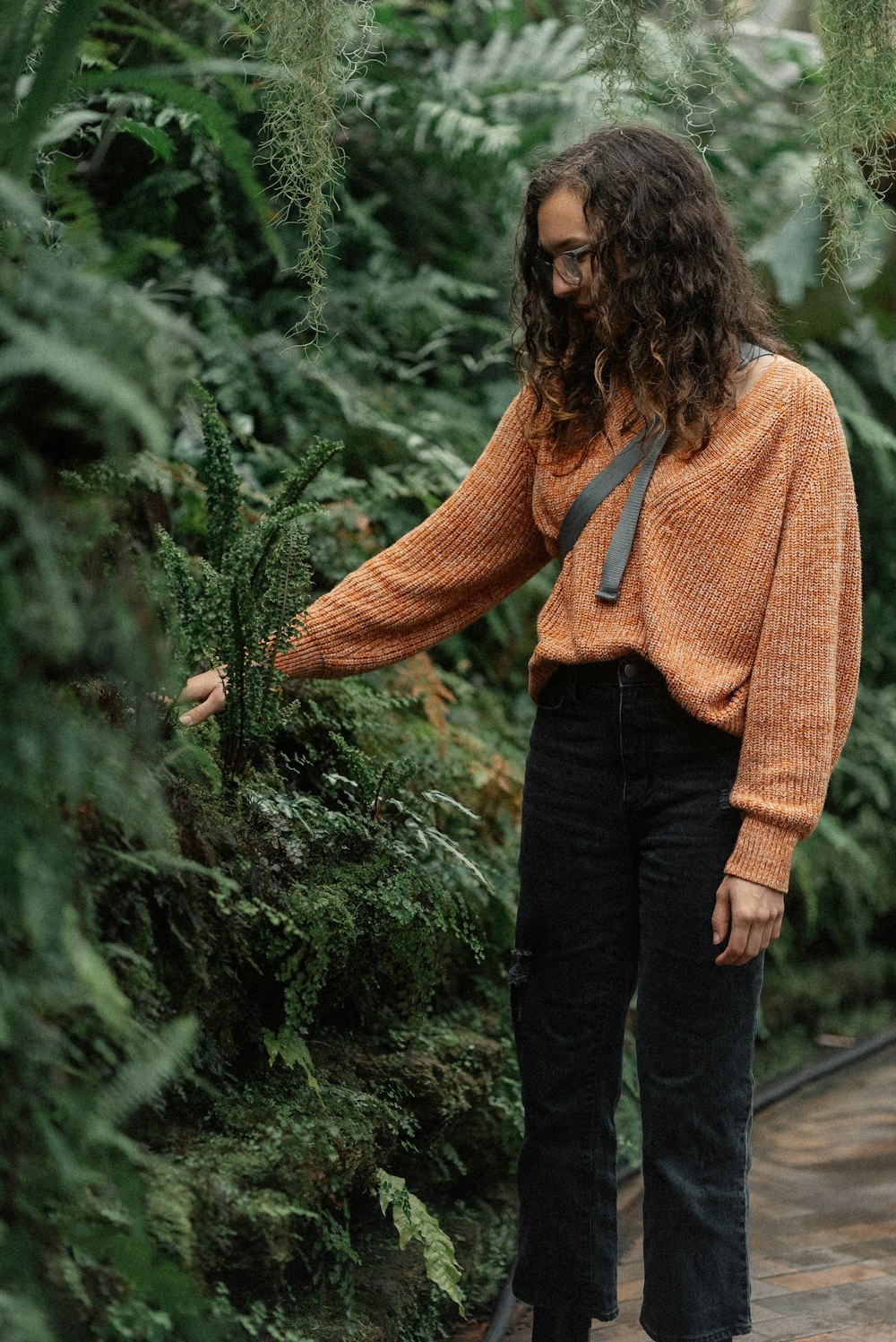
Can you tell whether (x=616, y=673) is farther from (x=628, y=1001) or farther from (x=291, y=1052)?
(x=291, y=1052)

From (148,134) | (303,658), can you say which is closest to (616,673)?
(303,658)

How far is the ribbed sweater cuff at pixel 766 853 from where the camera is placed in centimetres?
190

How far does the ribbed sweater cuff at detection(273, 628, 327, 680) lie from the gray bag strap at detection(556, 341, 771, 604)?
0.45 m

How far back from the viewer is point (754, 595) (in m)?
1.98

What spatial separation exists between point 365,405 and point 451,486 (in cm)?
40

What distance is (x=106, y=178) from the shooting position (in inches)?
154

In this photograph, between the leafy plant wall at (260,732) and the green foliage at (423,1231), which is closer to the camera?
the leafy plant wall at (260,732)

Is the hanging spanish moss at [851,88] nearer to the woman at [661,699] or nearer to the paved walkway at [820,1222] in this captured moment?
the woman at [661,699]

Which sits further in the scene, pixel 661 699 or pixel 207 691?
pixel 207 691

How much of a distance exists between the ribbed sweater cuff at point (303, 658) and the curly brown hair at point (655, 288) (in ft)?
1.73

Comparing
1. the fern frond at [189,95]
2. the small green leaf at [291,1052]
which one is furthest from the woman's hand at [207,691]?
the fern frond at [189,95]

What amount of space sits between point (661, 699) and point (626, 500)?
1.02 ft

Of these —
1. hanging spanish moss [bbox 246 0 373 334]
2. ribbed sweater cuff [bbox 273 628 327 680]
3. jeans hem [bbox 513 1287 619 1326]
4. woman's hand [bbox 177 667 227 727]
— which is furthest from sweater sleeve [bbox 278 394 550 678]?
jeans hem [bbox 513 1287 619 1326]

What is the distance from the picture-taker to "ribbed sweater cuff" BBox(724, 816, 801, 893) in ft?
6.24
